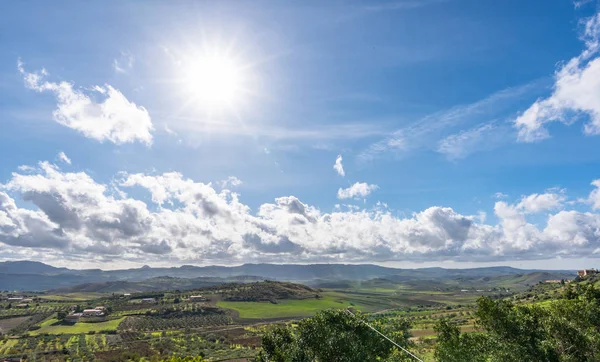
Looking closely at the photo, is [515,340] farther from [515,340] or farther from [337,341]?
[337,341]

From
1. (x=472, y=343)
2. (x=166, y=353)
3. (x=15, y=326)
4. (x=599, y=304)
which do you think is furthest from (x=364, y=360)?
(x=15, y=326)

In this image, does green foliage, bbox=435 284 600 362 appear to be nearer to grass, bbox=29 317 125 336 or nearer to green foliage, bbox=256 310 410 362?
green foliage, bbox=256 310 410 362

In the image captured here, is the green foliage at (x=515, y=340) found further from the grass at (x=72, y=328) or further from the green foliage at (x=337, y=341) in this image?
the grass at (x=72, y=328)

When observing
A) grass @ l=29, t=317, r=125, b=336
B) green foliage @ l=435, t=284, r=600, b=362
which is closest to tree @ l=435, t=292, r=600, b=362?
green foliage @ l=435, t=284, r=600, b=362

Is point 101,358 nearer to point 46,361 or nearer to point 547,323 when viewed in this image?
point 46,361

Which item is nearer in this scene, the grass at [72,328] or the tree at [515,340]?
the tree at [515,340]

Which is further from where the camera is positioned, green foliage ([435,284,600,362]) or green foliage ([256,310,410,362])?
green foliage ([435,284,600,362])

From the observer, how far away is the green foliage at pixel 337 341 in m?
45.1

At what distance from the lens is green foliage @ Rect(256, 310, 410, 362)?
1775 inches

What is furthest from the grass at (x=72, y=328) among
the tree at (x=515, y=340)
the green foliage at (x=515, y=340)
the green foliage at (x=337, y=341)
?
the tree at (x=515, y=340)

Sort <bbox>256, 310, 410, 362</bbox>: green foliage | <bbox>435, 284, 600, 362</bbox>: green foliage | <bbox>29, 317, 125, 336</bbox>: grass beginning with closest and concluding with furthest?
<bbox>256, 310, 410, 362</bbox>: green foliage → <bbox>435, 284, 600, 362</bbox>: green foliage → <bbox>29, 317, 125, 336</bbox>: grass

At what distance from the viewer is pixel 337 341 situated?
45406 mm

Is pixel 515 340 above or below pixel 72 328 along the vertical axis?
above

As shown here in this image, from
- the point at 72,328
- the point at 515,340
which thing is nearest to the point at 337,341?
the point at 515,340
